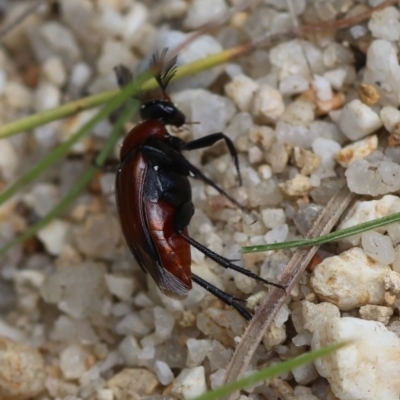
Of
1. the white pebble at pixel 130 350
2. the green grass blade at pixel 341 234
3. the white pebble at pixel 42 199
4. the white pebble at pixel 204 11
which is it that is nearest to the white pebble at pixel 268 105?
the white pebble at pixel 204 11

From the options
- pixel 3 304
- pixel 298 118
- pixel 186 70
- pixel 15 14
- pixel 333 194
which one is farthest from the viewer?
pixel 15 14

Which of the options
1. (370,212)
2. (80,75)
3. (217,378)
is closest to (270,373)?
(217,378)

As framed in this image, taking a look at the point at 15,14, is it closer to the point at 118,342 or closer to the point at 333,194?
the point at 118,342

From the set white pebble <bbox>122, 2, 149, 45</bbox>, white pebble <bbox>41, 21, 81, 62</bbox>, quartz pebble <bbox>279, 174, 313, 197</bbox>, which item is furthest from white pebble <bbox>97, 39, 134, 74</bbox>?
quartz pebble <bbox>279, 174, 313, 197</bbox>

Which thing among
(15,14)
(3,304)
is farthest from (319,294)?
(15,14)

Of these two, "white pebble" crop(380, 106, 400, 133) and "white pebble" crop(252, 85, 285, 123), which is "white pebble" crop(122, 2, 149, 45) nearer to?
"white pebble" crop(252, 85, 285, 123)
